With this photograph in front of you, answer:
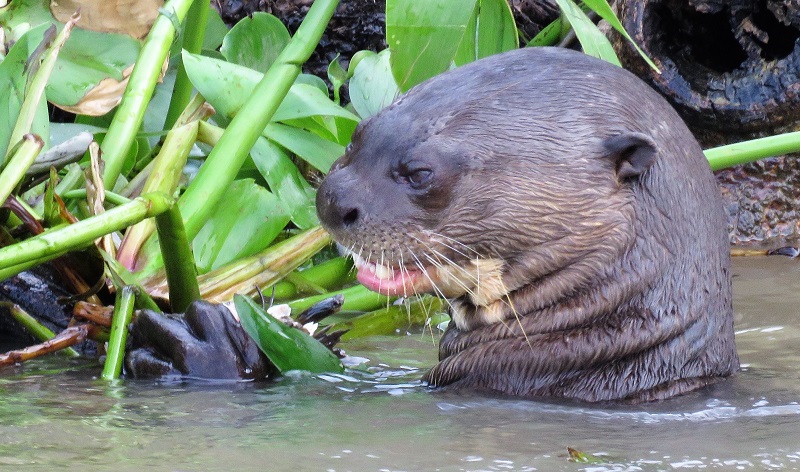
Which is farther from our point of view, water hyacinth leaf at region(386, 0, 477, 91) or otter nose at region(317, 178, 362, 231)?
water hyacinth leaf at region(386, 0, 477, 91)

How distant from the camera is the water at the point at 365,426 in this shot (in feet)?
6.24

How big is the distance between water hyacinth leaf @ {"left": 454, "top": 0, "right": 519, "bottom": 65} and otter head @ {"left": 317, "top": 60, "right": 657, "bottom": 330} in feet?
3.41

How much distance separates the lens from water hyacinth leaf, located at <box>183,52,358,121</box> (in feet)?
10.9

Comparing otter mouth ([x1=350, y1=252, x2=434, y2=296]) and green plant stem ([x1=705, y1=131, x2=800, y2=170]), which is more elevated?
green plant stem ([x1=705, y1=131, x2=800, y2=170])

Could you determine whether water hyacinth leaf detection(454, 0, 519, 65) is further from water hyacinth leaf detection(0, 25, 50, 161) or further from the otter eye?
water hyacinth leaf detection(0, 25, 50, 161)

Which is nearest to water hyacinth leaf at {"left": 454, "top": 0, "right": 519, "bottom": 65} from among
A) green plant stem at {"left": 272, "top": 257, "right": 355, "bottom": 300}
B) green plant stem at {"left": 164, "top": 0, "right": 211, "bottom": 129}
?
green plant stem at {"left": 272, "top": 257, "right": 355, "bottom": 300}

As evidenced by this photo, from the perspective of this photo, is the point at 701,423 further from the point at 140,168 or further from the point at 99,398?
the point at 140,168

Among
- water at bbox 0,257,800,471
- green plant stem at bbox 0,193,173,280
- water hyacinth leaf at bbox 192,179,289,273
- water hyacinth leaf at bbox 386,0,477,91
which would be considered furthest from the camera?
water hyacinth leaf at bbox 192,179,289,273

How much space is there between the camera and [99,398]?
2.38m

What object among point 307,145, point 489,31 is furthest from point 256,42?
point 489,31

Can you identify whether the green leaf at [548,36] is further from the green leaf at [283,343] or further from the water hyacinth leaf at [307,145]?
the green leaf at [283,343]

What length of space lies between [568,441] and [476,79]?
0.83 m

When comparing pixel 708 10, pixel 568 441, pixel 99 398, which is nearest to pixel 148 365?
pixel 99 398

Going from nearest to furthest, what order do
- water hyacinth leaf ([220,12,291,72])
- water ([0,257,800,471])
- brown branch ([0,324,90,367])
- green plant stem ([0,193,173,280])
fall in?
water ([0,257,800,471])
green plant stem ([0,193,173,280])
brown branch ([0,324,90,367])
water hyacinth leaf ([220,12,291,72])
